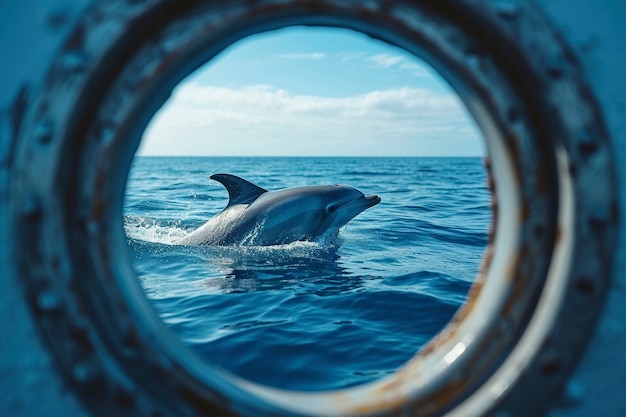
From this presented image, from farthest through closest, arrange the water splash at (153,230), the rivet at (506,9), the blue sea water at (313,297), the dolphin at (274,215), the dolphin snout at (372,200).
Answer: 1. the water splash at (153,230)
2. the dolphin snout at (372,200)
3. the dolphin at (274,215)
4. the blue sea water at (313,297)
5. the rivet at (506,9)

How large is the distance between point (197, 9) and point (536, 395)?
1322 millimetres

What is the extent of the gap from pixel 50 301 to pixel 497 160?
123 centimetres

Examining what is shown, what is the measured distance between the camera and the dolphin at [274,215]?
9883mm

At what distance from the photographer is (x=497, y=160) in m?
1.50

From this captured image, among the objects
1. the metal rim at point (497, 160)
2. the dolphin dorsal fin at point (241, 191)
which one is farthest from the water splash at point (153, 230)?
the metal rim at point (497, 160)

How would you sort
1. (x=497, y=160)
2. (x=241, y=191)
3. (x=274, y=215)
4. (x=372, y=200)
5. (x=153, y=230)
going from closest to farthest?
(x=497, y=160), (x=274, y=215), (x=241, y=191), (x=372, y=200), (x=153, y=230)

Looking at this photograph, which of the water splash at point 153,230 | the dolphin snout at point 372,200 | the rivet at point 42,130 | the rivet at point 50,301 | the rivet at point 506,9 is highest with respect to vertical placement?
the rivet at point 506,9

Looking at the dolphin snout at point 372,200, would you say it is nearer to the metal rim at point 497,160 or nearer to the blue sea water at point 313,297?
the blue sea water at point 313,297

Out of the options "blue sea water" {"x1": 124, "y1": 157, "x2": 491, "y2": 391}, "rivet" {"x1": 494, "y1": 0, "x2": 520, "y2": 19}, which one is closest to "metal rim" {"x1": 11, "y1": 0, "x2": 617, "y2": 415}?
"rivet" {"x1": 494, "y1": 0, "x2": 520, "y2": 19}

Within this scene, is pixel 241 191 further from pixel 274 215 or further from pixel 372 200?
pixel 372 200

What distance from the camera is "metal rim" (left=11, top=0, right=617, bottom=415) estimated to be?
53.5 inches

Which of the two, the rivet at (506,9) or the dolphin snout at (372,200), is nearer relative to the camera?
the rivet at (506,9)

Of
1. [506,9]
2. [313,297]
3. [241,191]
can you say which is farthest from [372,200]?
[506,9]

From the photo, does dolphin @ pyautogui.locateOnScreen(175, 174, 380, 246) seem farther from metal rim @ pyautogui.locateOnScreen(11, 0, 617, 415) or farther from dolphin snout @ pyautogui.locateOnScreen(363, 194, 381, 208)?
metal rim @ pyautogui.locateOnScreen(11, 0, 617, 415)
